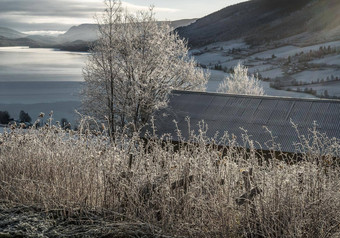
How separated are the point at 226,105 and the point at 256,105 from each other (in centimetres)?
136

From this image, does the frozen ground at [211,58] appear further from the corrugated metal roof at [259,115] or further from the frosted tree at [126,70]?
the corrugated metal roof at [259,115]

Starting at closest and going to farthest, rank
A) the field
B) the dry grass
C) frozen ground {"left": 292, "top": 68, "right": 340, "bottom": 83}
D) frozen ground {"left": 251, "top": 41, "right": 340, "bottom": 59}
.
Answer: the dry grass
the field
frozen ground {"left": 292, "top": 68, "right": 340, "bottom": 83}
frozen ground {"left": 251, "top": 41, "right": 340, "bottom": 59}

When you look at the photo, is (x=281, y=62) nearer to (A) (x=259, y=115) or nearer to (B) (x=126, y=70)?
(B) (x=126, y=70)

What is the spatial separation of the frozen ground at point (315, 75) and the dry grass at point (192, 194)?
326 ft

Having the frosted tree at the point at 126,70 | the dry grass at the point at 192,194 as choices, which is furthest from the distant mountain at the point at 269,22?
the dry grass at the point at 192,194

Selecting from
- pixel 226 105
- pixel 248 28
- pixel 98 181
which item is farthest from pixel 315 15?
pixel 98 181

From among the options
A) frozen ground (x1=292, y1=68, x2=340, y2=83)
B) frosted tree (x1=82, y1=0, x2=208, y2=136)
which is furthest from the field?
frosted tree (x1=82, y1=0, x2=208, y2=136)

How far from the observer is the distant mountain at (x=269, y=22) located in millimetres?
137125

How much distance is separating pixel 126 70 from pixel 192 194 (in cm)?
2689

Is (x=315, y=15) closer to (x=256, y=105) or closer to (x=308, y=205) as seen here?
(x=256, y=105)

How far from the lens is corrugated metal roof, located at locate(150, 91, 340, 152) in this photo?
18281mm

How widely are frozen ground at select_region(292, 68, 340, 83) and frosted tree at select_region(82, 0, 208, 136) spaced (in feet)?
244

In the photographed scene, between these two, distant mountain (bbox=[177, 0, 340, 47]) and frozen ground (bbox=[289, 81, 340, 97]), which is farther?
distant mountain (bbox=[177, 0, 340, 47])

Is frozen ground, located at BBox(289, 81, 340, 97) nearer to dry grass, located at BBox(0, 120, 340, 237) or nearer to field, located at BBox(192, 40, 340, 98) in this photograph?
field, located at BBox(192, 40, 340, 98)
